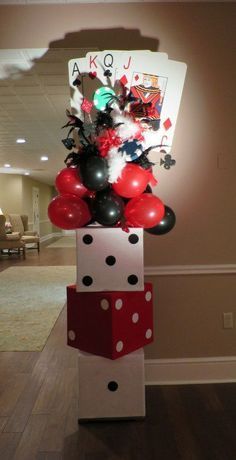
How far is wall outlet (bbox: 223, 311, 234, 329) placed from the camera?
8.18 ft

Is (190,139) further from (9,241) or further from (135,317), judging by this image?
(9,241)

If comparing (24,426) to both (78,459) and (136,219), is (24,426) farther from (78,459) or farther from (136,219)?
(136,219)

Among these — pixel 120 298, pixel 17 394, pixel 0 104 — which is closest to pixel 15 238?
pixel 0 104

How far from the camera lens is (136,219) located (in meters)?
1.78

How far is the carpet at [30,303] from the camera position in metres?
3.29

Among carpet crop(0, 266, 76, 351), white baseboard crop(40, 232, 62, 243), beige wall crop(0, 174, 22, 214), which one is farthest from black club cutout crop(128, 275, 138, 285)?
white baseboard crop(40, 232, 62, 243)

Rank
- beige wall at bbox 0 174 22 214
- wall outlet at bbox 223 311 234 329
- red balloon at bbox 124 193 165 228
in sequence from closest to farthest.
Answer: red balloon at bbox 124 193 165 228, wall outlet at bbox 223 311 234 329, beige wall at bbox 0 174 22 214

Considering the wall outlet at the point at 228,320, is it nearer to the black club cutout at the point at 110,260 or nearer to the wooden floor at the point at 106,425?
the wooden floor at the point at 106,425

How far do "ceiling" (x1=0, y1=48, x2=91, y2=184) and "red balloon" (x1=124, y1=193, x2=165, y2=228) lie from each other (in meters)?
1.35

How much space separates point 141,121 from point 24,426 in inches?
72.1

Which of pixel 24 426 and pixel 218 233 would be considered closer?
pixel 24 426

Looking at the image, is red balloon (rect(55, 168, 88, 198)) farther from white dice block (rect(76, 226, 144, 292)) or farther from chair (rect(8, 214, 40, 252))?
chair (rect(8, 214, 40, 252))

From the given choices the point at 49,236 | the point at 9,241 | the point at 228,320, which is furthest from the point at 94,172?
the point at 49,236

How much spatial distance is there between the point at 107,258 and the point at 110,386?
0.73 metres
